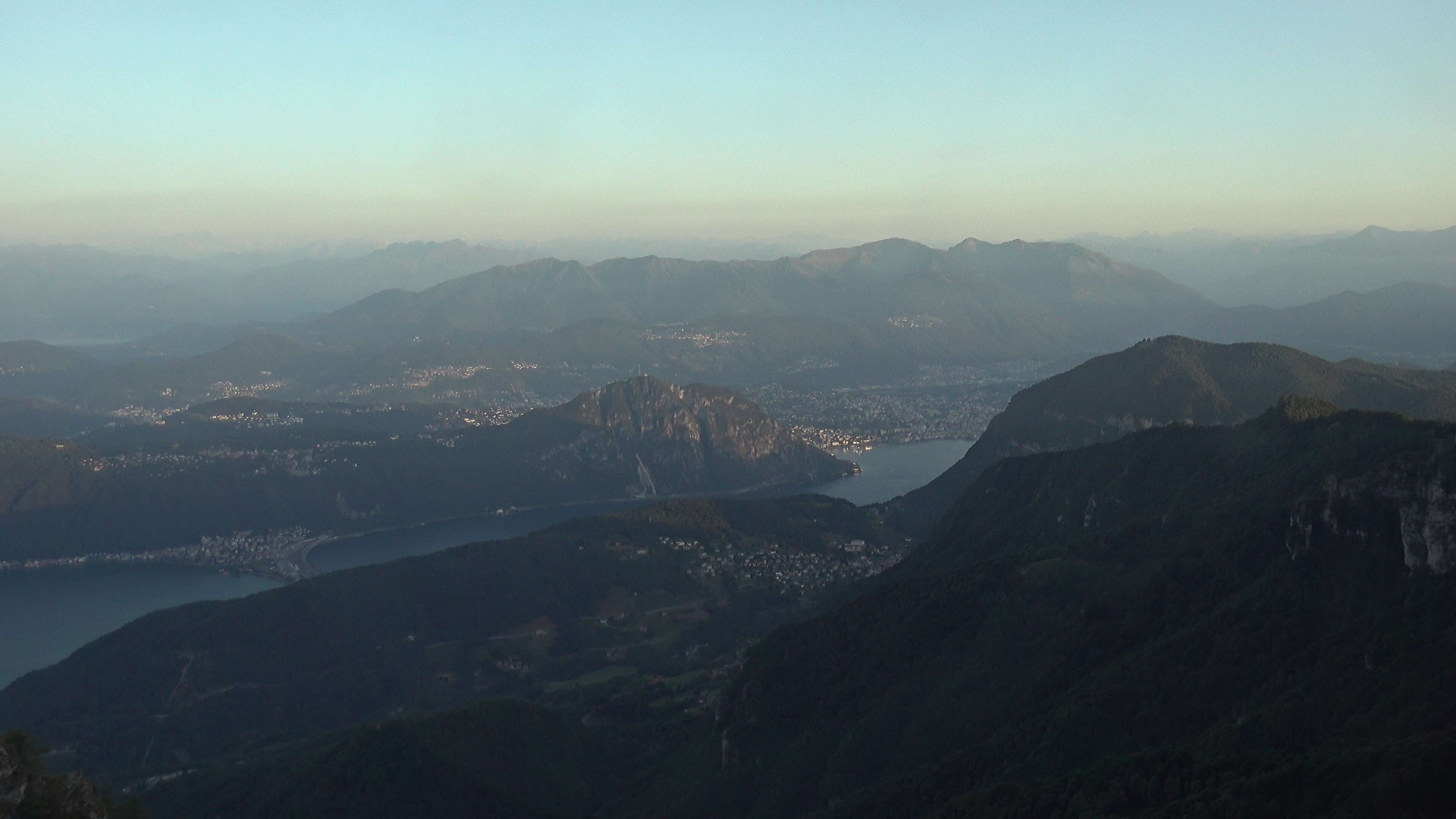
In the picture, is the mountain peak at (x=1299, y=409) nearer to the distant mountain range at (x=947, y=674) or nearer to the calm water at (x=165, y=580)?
the distant mountain range at (x=947, y=674)

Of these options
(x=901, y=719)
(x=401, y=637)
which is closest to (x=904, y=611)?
(x=901, y=719)

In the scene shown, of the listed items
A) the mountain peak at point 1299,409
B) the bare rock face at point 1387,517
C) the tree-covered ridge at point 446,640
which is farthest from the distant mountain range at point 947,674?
the mountain peak at point 1299,409

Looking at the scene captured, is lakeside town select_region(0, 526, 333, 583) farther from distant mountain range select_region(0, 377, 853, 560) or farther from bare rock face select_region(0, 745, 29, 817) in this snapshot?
bare rock face select_region(0, 745, 29, 817)

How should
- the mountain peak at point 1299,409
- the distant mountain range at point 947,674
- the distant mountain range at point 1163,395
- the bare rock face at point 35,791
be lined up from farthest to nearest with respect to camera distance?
the distant mountain range at point 1163,395
the mountain peak at point 1299,409
the distant mountain range at point 947,674
the bare rock face at point 35,791

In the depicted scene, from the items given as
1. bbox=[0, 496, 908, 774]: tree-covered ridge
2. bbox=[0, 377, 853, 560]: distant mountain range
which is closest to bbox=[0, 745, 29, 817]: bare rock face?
bbox=[0, 496, 908, 774]: tree-covered ridge

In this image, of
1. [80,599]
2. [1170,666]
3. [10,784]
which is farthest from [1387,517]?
[80,599]

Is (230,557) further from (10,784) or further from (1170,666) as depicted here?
(1170,666)

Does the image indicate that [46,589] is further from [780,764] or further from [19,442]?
[780,764]
